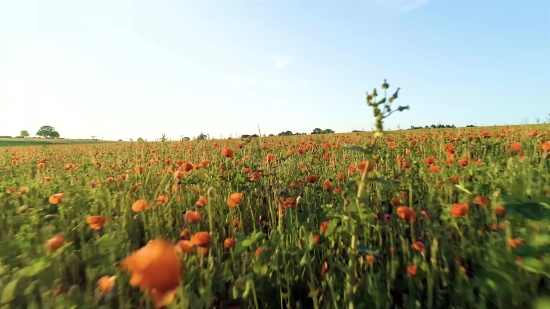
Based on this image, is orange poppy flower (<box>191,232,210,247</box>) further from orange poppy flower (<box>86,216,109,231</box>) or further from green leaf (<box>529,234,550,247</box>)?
green leaf (<box>529,234,550,247</box>)

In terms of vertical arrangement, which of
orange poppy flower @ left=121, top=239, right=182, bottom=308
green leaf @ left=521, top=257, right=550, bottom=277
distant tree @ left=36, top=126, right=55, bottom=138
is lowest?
green leaf @ left=521, top=257, right=550, bottom=277

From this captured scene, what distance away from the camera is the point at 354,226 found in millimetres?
1449

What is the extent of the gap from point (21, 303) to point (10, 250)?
1.36 ft

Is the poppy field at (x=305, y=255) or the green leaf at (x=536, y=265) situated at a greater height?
the green leaf at (x=536, y=265)

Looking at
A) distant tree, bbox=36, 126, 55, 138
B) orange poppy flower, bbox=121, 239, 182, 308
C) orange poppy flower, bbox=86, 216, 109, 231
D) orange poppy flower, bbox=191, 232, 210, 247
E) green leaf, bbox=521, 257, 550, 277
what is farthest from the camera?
distant tree, bbox=36, 126, 55, 138

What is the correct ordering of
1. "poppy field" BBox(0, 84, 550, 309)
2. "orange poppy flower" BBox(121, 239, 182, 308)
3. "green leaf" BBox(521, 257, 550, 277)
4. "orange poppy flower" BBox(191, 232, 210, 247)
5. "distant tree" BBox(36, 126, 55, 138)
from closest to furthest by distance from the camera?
1. "orange poppy flower" BBox(121, 239, 182, 308)
2. "green leaf" BBox(521, 257, 550, 277)
3. "poppy field" BBox(0, 84, 550, 309)
4. "orange poppy flower" BBox(191, 232, 210, 247)
5. "distant tree" BBox(36, 126, 55, 138)

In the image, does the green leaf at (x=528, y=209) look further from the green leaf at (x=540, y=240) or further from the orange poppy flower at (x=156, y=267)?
the orange poppy flower at (x=156, y=267)

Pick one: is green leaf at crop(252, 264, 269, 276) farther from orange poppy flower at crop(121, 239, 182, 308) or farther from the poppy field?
orange poppy flower at crop(121, 239, 182, 308)

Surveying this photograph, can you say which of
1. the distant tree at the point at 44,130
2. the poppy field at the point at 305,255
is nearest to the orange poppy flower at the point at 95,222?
the poppy field at the point at 305,255

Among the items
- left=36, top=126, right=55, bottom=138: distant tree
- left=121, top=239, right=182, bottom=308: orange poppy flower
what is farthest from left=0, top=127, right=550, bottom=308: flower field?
left=36, top=126, right=55, bottom=138: distant tree

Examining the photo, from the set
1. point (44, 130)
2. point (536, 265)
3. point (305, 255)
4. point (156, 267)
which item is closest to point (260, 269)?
point (305, 255)

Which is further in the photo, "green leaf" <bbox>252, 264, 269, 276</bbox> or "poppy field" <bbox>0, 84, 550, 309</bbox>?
"green leaf" <bbox>252, 264, 269, 276</bbox>

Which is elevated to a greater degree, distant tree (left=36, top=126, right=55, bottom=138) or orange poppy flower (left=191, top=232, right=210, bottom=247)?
distant tree (left=36, top=126, right=55, bottom=138)

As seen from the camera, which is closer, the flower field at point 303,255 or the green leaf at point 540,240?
the green leaf at point 540,240
